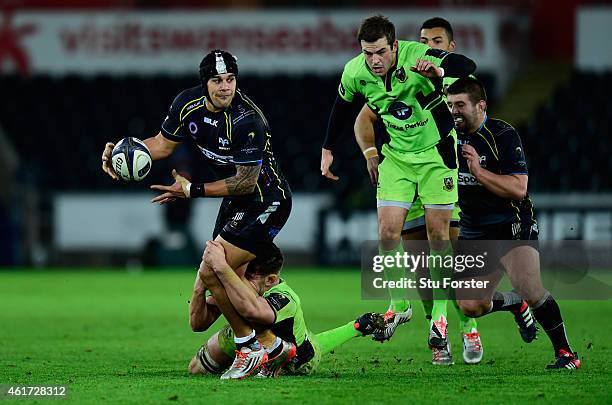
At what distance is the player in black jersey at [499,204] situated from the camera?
7.97m

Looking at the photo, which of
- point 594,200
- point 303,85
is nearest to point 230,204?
point 594,200

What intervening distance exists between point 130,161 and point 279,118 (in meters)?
13.8

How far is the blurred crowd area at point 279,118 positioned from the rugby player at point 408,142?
9917mm

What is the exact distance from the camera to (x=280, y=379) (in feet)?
24.1

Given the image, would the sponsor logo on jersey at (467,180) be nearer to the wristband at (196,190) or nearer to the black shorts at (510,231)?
the black shorts at (510,231)

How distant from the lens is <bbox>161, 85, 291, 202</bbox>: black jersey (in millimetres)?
7781

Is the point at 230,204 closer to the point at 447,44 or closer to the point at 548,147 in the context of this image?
the point at 447,44

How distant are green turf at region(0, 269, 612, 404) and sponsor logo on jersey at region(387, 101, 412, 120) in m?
1.68

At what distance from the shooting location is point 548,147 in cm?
1989

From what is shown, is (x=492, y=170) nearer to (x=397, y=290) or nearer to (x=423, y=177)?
(x=423, y=177)

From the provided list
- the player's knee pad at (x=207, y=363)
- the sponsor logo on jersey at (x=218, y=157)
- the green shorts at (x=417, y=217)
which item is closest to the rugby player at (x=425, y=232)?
the green shorts at (x=417, y=217)

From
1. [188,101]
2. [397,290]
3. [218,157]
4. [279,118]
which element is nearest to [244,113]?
[218,157]

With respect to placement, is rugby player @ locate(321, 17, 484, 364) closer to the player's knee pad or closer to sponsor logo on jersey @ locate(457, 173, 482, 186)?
sponsor logo on jersey @ locate(457, 173, 482, 186)
